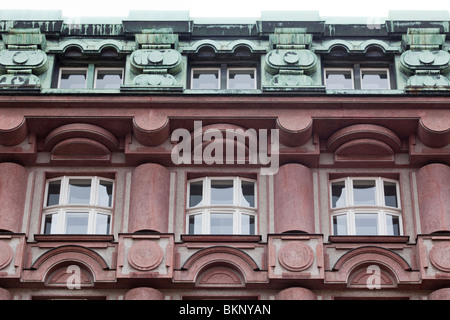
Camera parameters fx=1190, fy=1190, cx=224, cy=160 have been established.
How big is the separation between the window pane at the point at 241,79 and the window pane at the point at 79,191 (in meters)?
4.38

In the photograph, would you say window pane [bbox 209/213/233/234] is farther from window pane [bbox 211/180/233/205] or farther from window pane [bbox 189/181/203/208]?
window pane [bbox 189/181/203/208]

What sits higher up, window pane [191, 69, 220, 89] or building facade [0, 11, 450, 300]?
window pane [191, 69, 220, 89]

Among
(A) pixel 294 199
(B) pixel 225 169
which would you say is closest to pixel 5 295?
(B) pixel 225 169

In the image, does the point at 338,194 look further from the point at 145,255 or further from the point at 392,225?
the point at 145,255

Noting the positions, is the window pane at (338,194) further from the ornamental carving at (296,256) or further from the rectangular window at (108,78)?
the rectangular window at (108,78)

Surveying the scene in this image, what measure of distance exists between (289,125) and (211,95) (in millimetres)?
1969

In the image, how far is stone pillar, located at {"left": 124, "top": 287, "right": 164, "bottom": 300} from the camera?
25.9 metres

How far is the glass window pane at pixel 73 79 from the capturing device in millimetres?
29703

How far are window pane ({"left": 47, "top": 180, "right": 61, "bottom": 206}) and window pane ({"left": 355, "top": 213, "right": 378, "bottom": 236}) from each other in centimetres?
710

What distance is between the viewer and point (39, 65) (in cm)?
2916

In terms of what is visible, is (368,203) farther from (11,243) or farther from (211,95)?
(11,243)

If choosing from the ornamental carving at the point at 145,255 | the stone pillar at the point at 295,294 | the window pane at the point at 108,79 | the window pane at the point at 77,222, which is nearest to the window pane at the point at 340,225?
the stone pillar at the point at 295,294

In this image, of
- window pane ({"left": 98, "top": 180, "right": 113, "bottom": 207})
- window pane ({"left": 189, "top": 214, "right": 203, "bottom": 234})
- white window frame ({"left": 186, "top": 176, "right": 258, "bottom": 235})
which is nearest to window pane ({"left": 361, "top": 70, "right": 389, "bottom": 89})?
white window frame ({"left": 186, "top": 176, "right": 258, "bottom": 235})

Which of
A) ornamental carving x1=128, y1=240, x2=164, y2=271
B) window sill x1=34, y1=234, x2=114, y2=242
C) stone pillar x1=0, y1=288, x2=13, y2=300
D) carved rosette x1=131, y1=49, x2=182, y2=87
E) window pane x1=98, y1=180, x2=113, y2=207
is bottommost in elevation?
stone pillar x1=0, y1=288, x2=13, y2=300
